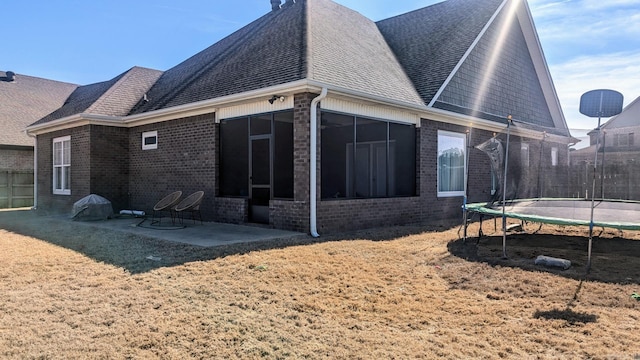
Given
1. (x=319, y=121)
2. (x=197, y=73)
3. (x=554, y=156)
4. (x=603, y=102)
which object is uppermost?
(x=197, y=73)

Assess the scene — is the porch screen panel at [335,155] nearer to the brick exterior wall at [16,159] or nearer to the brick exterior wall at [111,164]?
the brick exterior wall at [111,164]

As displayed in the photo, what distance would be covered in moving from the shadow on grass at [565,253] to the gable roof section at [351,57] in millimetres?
4257

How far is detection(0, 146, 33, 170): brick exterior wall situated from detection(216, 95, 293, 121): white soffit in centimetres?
1352

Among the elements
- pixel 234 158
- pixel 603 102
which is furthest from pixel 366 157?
pixel 603 102

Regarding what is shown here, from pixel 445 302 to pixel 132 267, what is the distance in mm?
4284

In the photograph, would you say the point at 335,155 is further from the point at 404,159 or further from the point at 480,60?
the point at 480,60

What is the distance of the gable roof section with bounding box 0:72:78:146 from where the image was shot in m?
19.0

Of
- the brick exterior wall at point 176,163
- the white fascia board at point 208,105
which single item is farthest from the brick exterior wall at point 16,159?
the white fascia board at point 208,105

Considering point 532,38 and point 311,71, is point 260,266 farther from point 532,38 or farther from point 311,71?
point 532,38

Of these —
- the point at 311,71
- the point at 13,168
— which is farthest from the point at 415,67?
the point at 13,168

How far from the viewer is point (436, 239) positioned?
869 centimetres

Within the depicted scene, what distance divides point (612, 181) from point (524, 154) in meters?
4.54

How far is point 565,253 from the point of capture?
7312mm

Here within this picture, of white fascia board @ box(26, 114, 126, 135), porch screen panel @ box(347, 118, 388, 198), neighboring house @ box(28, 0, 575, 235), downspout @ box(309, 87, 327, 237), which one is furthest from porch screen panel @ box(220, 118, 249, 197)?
white fascia board @ box(26, 114, 126, 135)
